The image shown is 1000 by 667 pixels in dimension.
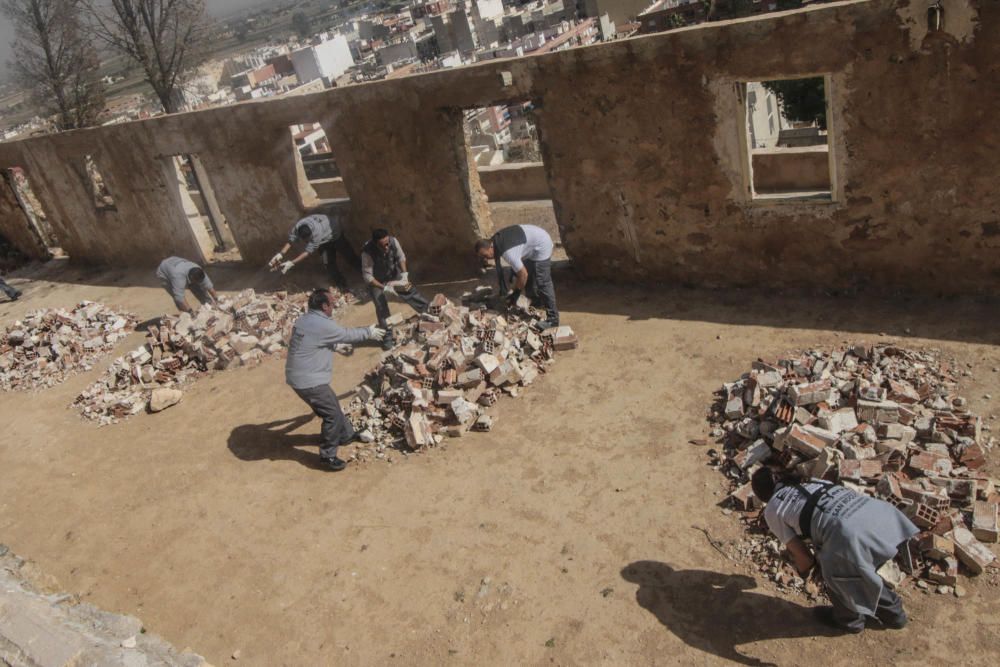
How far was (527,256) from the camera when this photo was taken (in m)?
7.29

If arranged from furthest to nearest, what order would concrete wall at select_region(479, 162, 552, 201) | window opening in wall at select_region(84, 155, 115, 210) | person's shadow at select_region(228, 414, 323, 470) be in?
window opening in wall at select_region(84, 155, 115, 210), concrete wall at select_region(479, 162, 552, 201), person's shadow at select_region(228, 414, 323, 470)

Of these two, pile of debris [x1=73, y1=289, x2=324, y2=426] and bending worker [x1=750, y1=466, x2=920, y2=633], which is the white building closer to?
pile of debris [x1=73, y1=289, x2=324, y2=426]

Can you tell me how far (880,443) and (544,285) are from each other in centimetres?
364

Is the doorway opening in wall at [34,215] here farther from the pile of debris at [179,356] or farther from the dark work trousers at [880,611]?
the dark work trousers at [880,611]

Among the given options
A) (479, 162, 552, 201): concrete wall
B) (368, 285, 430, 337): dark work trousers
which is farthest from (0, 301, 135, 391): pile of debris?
(479, 162, 552, 201): concrete wall

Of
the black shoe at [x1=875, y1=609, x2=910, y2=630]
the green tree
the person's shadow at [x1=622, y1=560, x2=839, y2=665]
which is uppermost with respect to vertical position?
the black shoe at [x1=875, y1=609, x2=910, y2=630]

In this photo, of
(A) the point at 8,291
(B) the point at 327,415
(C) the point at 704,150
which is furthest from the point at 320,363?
(A) the point at 8,291

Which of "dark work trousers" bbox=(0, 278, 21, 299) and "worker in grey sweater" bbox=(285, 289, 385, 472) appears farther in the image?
"dark work trousers" bbox=(0, 278, 21, 299)

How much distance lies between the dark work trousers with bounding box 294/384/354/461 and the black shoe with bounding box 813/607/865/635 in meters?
4.05

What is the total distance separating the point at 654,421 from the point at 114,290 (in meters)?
11.0

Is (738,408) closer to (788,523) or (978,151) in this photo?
(788,523)

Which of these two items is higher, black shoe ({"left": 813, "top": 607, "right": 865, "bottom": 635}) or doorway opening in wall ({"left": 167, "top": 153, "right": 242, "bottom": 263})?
doorway opening in wall ({"left": 167, "top": 153, "right": 242, "bottom": 263})

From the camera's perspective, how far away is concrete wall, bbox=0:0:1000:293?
577 centimetres

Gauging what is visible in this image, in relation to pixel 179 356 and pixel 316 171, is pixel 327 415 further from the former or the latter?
pixel 316 171
